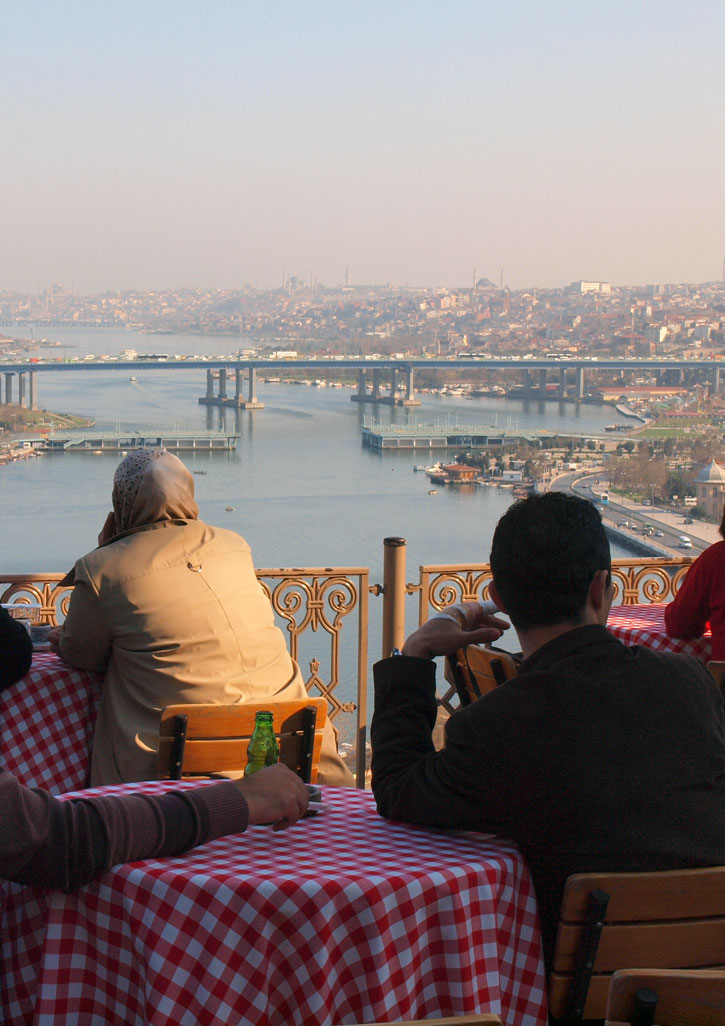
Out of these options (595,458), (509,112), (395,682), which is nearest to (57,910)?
(395,682)

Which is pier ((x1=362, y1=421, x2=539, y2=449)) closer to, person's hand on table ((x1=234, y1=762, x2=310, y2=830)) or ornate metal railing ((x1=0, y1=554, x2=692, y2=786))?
ornate metal railing ((x1=0, y1=554, x2=692, y2=786))

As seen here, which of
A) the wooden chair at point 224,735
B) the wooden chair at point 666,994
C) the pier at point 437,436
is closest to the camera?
the wooden chair at point 666,994

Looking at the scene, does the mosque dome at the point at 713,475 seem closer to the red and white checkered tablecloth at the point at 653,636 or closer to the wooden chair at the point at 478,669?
the red and white checkered tablecloth at the point at 653,636

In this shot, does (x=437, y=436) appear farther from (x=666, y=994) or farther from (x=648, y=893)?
(x=666, y=994)

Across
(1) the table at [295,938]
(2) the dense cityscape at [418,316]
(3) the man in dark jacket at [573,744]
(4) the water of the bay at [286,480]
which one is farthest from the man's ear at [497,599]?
(2) the dense cityscape at [418,316]

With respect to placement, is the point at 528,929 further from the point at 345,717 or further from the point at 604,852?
the point at 345,717

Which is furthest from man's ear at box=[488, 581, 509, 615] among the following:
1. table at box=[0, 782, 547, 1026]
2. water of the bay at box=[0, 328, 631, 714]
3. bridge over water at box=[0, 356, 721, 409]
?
bridge over water at box=[0, 356, 721, 409]
